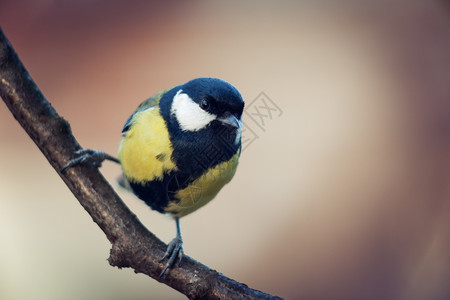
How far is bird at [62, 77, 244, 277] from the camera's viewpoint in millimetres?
708

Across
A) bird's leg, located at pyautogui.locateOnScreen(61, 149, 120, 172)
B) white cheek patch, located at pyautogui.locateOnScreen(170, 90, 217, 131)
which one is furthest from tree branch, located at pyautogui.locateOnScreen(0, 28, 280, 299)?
white cheek patch, located at pyautogui.locateOnScreen(170, 90, 217, 131)

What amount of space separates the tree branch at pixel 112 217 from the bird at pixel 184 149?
0.06 feet

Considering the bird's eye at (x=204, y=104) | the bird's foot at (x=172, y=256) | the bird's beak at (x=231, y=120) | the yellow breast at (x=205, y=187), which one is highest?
the bird's eye at (x=204, y=104)

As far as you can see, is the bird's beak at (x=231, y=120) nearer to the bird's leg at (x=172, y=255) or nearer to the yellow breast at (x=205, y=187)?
the yellow breast at (x=205, y=187)

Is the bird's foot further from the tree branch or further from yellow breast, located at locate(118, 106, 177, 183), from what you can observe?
yellow breast, located at locate(118, 106, 177, 183)

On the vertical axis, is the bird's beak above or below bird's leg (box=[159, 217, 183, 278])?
above

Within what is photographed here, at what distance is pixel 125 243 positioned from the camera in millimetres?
708

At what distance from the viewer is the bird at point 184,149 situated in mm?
708

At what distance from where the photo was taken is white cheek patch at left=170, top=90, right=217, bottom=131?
0.72 meters

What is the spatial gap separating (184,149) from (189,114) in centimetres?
6

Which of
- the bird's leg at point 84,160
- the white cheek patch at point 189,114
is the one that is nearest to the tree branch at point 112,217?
the bird's leg at point 84,160

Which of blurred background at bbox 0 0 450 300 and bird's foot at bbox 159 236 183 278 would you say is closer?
bird's foot at bbox 159 236 183 278

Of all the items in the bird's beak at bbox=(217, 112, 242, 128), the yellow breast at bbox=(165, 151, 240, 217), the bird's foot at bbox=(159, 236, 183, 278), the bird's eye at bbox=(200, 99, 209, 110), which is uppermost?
the bird's eye at bbox=(200, 99, 209, 110)

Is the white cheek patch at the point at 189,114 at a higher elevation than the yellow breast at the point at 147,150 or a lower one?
higher
